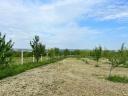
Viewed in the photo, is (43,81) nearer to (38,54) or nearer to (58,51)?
(38,54)

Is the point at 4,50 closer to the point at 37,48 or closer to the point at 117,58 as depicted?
the point at 117,58

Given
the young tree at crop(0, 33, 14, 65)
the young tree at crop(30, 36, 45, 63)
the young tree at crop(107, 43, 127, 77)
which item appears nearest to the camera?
the young tree at crop(0, 33, 14, 65)

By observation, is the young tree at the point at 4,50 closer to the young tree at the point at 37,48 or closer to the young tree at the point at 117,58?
the young tree at the point at 117,58

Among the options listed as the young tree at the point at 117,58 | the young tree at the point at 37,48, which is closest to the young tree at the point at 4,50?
the young tree at the point at 117,58

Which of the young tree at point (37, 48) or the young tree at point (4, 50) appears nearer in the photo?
the young tree at point (4, 50)

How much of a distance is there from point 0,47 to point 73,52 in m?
58.0

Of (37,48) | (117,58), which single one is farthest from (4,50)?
(37,48)

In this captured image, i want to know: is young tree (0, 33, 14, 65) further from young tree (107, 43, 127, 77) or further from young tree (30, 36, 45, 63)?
young tree (30, 36, 45, 63)

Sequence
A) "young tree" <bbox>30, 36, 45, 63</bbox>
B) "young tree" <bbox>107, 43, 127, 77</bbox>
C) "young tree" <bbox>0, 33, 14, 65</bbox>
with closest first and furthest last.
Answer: "young tree" <bbox>0, 33, 14, 65</bbox>, "young tree" <bbox>107, 43, 127, 77</bbox>, "young tree" <bbox>30, 36, 45, 63</bbox>

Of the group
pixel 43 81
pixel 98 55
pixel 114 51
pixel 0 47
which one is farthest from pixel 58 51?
pixel 43 81

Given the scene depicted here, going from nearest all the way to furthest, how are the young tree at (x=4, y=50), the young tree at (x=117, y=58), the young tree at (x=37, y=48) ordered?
1. the young tree at (x=4, y=50)
2. the young tree at (x=117, y=58)
3. the young tree at (x=37, y=48)

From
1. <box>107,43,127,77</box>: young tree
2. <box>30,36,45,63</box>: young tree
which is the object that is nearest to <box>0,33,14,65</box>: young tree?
<box>107,43,127,77</box>: young tree

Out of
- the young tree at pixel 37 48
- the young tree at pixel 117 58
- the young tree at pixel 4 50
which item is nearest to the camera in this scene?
the young tree at pixel 4 50

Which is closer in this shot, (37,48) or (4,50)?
(4,50)
